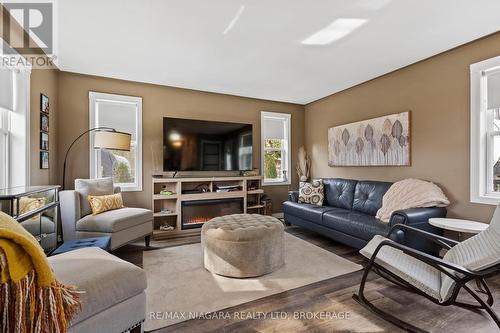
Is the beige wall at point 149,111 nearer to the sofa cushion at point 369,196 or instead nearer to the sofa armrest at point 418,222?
the sofa cushion at point 369,196

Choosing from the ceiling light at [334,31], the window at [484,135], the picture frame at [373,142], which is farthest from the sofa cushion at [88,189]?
the window at [484,135]

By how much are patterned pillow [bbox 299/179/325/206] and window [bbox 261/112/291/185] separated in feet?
3.34

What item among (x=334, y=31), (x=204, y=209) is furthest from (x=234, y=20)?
(x=204, y=209)

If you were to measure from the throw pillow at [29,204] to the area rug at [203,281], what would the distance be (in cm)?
119

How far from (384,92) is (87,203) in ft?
15.1

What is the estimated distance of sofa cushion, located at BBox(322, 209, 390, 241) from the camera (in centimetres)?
277

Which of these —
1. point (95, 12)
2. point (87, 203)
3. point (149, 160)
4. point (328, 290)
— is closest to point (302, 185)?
point (328, 290)

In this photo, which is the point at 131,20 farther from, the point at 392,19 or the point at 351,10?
the point at 392,19

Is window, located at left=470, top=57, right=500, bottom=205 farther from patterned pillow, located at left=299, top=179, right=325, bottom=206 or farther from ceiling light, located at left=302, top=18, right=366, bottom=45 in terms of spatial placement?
patterned pillow, located at left=299, top=179, right=325, bottom=206

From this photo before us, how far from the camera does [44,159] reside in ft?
10.5

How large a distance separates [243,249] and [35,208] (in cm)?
199

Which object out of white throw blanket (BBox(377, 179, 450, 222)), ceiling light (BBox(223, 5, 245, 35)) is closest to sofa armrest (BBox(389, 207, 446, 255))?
white throw blanket (BBox(377, 179, 450, 222))

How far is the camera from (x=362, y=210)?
365 cm

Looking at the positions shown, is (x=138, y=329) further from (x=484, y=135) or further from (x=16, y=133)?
(x=484, y=135)
